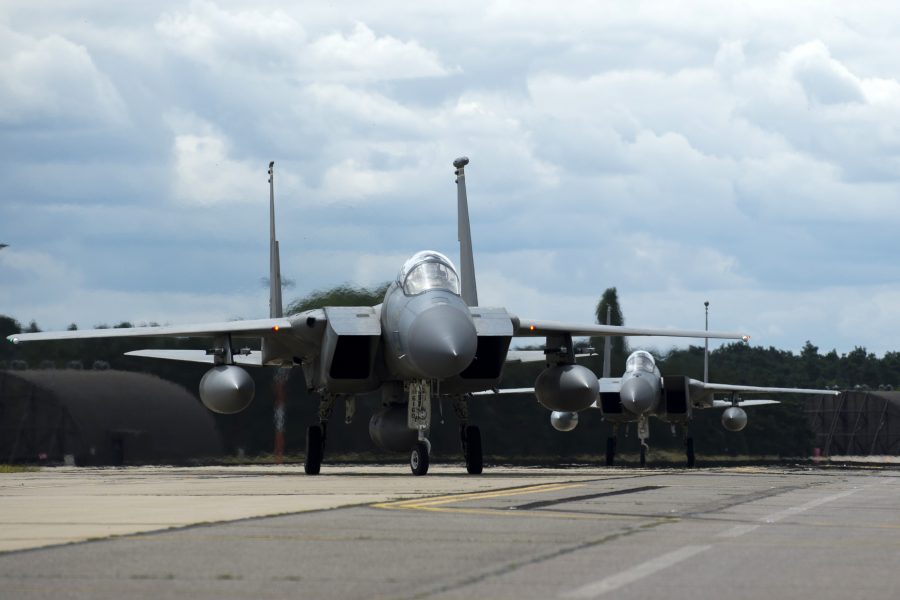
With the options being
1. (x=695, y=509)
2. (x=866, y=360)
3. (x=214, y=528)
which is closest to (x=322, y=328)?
(x=695, y=509)

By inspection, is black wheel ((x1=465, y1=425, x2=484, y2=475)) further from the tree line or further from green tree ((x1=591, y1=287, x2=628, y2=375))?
green tree ((x1=591, y1=287, x2=628, y2=375))

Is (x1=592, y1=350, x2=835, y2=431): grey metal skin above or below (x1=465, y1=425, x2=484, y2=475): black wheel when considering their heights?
above

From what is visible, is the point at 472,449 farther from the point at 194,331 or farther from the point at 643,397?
the point at 643,397

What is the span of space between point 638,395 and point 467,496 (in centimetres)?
2513

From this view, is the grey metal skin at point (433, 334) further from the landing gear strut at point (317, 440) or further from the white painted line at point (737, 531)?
the white painted line at point (737, 531)

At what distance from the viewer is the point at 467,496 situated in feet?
50.2

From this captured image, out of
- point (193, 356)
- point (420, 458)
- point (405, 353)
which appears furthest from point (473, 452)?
point (193, 356)

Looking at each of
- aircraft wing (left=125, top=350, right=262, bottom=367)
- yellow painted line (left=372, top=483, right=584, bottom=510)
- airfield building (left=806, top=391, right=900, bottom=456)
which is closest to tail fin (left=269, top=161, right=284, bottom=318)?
aircraft wing (left=125, top=350, right=262, bottom=367)

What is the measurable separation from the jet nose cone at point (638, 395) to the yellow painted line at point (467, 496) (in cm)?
2147

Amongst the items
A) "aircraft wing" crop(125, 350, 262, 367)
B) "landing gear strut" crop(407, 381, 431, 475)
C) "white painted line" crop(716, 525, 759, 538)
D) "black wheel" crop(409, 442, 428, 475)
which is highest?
"aircraft wing" crop(125, 350, 262, 367)

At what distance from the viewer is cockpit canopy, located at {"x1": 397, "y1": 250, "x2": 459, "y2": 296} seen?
922 inches

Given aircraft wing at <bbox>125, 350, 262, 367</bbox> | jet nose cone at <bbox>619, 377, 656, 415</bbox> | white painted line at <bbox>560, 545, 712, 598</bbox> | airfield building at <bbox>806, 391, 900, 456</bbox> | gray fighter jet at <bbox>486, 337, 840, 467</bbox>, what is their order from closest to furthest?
1. white painted line at <bbox>560, 545, 712, 598</bbox>
2. aircraft wing at <bbox>125, 350, 262, 367</bbox>
3. jet nose cone at <bbox>619, 377, 656, 415</bbox>
4. gray fighter jet at <bbox>486, 337, 840, 467</bbox>
5. airfield building at <bbox>806, 391, 900, 456</bbox>

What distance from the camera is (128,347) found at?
38781mm

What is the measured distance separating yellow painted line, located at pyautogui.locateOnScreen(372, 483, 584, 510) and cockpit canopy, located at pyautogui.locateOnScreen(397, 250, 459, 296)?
5790 millimetres
